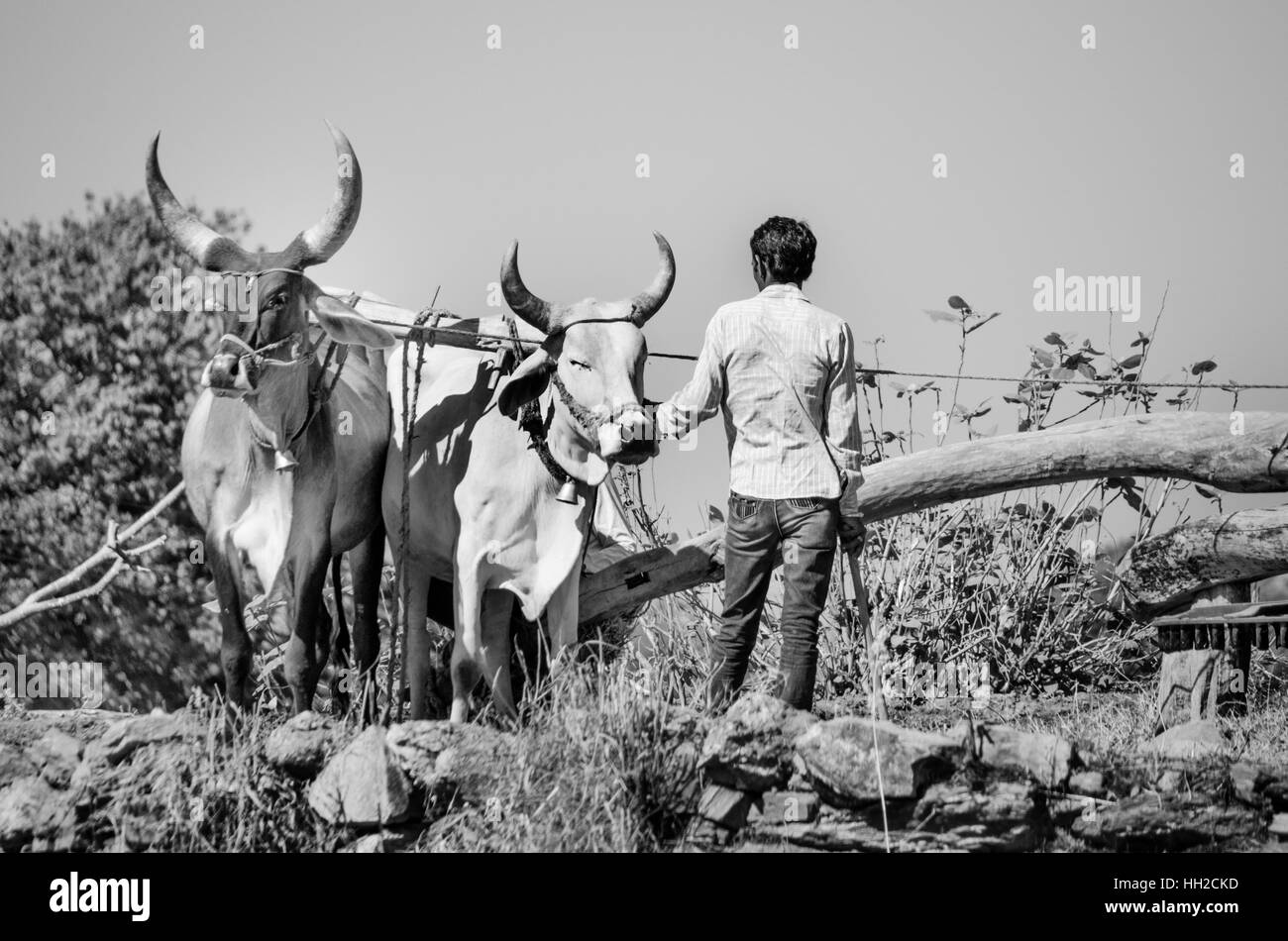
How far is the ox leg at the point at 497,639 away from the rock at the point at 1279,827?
339 cm

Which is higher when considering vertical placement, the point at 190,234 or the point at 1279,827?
the point at 190,234

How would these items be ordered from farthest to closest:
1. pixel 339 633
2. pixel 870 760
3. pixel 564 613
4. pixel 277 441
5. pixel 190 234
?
pixel 339 633 → pixel 564 613 → pixel 190 234 → pixel 277 441 → pixel 870 760

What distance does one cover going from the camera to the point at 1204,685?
26.4 ft

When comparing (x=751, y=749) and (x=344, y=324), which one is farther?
(x=344, y=324)

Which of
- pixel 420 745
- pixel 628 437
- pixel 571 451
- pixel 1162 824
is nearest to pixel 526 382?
pixel 571 451

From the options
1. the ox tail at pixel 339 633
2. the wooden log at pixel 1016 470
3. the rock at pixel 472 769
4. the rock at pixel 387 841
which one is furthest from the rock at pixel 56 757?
the wooden log at pixel 1016 470

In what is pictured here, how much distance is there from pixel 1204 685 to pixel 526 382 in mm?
3581

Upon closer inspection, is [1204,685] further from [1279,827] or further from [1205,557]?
[1279,827]

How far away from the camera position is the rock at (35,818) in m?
5.90

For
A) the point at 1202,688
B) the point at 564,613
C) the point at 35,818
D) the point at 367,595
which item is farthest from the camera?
the point at 367,595

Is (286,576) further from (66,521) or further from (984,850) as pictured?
(66,521)

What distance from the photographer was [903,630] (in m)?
9.69
